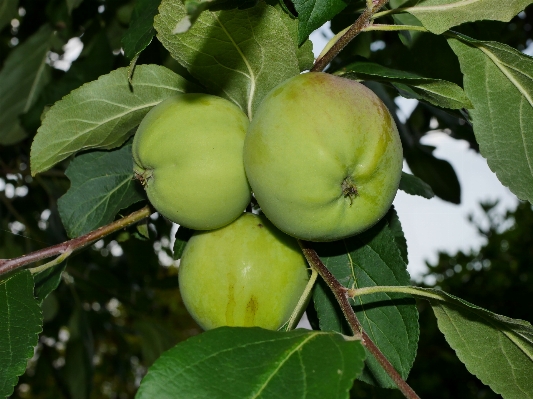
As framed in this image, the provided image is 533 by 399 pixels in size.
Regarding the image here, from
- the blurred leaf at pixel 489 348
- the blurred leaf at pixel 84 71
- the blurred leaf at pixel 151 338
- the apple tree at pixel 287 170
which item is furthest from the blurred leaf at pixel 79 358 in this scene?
the blurred leaf at pixel 489 348

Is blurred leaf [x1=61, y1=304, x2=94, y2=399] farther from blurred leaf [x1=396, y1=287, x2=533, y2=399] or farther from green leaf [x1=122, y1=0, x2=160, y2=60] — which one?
blurred leaf [x1=396, y1=287, x2=533, y2=399]

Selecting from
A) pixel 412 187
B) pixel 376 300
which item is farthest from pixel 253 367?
pixel 412 187

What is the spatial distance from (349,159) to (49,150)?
0.66 meters

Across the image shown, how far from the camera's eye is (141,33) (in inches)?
43.9

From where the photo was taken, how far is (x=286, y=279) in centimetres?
112

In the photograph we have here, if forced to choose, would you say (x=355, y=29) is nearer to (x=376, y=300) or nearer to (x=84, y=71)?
(x=376, y=300)

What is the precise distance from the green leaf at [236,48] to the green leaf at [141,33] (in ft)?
0.12

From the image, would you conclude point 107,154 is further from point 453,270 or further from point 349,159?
point 453,270

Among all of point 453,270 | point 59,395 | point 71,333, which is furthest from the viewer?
point 59,395

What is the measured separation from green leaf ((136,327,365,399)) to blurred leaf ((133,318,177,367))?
7.83ft

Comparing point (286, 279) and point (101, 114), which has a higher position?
point (101, 114)

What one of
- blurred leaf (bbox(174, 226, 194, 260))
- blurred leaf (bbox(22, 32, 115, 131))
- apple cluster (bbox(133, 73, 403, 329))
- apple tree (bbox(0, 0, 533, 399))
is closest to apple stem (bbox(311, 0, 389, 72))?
apple tree (bbox(0, 0, 533, 399))

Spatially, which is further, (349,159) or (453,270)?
(453,270)

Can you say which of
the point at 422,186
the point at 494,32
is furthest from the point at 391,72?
the point at 494,32
